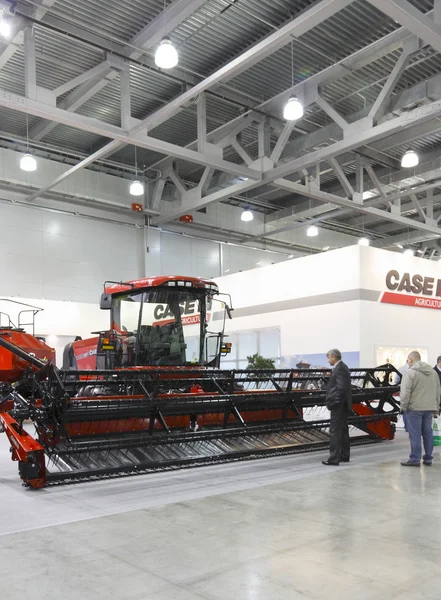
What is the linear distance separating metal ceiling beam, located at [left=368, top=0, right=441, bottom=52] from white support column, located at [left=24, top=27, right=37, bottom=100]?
4888 millimetres

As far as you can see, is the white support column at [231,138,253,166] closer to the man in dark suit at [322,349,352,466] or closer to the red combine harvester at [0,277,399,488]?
the red combine harvester at [0,277,399,488]

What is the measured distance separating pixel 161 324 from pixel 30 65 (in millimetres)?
4317

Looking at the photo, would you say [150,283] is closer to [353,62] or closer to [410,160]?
[353,62]

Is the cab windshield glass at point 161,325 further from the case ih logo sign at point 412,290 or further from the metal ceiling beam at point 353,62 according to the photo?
the case ih logo sign at point 412,290

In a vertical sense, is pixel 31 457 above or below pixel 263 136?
below

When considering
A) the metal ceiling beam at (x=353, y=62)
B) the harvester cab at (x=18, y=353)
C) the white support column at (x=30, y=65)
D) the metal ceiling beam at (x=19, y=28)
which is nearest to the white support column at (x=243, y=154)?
the metal ceiling beam at (x=353, y=62)

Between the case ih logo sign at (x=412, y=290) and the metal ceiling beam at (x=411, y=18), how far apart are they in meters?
5.98

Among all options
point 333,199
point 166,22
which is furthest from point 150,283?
point 333,199

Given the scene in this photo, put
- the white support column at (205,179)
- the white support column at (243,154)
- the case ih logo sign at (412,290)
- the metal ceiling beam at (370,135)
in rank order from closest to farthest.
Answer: the metal ceiling beam at (370,135)
the white support column at (243,154)
the case ih logo sign at (412,290)
the white support column at (205,179)

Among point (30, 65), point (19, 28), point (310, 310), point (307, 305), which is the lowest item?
point (310, 310)

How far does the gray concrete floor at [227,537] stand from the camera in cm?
287

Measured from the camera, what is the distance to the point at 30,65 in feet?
27.4

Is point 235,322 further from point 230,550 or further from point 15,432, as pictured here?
point 230,550

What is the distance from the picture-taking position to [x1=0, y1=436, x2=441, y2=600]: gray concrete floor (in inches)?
113
